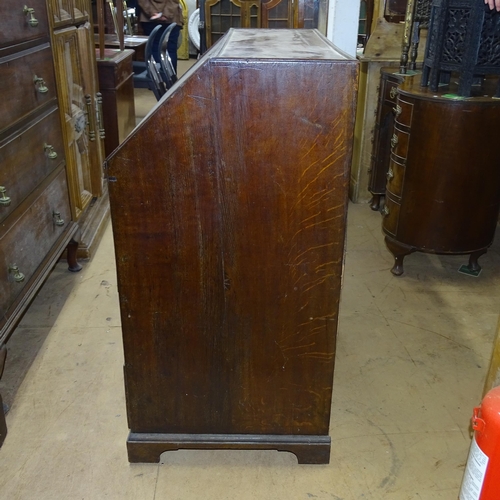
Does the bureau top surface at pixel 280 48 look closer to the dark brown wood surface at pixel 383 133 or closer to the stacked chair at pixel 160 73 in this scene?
the stacked chair at pixel 160 73

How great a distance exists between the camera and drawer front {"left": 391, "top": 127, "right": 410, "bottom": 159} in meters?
2.52

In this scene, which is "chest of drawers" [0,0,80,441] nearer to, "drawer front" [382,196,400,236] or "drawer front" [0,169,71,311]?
"drawer front" [0,169,71,311]

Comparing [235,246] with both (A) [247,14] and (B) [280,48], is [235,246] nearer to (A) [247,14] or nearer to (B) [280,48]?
(B) [280,48]

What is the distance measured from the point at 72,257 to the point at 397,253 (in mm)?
1557

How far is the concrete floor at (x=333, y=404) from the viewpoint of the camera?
4.99 ft

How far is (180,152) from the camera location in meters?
1.21


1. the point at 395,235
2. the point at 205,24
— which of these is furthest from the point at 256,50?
the point at 205,24

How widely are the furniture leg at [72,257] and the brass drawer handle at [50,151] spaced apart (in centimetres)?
53

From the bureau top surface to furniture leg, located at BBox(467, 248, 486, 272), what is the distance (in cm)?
142

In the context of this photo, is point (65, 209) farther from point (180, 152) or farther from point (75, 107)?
point (180, 152)

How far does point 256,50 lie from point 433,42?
1.60 metres

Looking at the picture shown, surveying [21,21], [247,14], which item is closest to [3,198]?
[21,21]

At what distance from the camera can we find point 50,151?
7.15ft

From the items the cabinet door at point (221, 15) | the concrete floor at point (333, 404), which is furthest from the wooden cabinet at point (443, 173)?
the cabinet door at point (221, 15)
